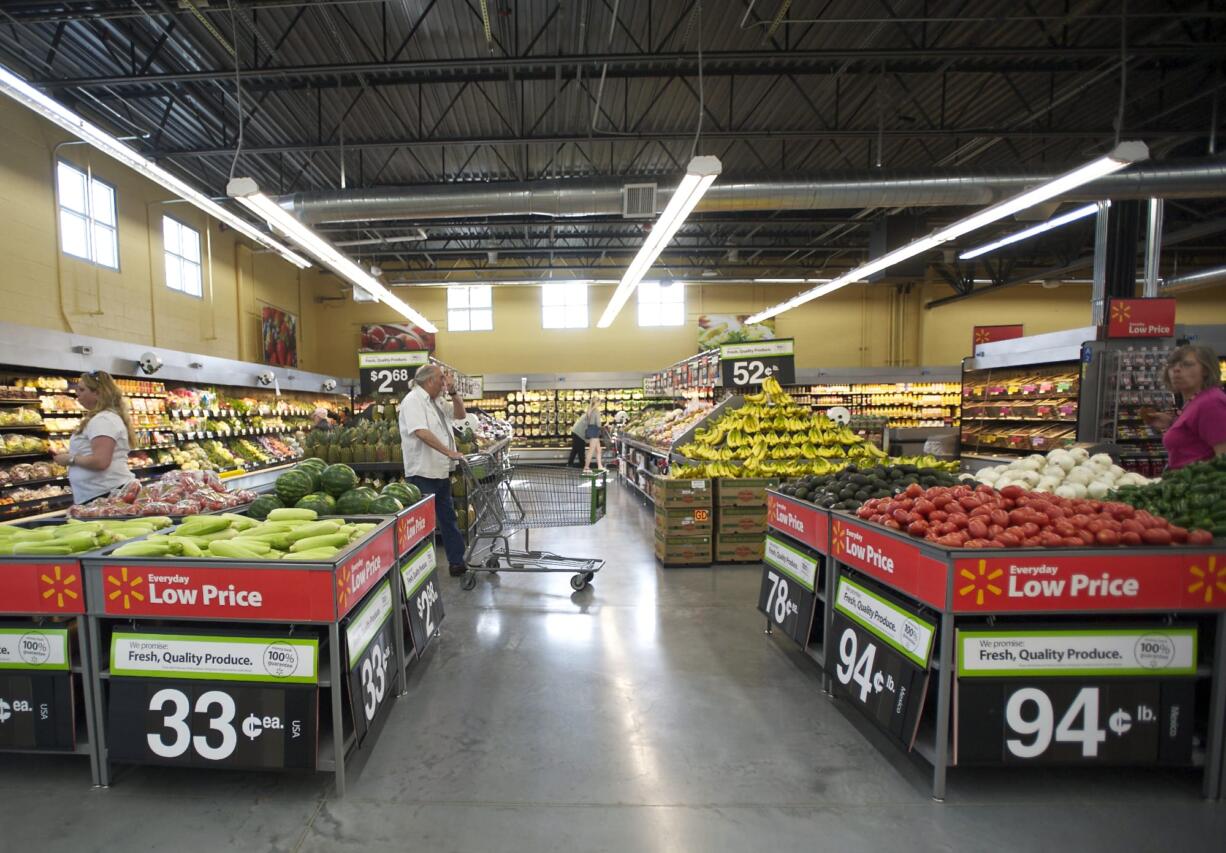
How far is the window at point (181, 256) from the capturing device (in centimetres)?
1102

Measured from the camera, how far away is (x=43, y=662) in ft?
7.14

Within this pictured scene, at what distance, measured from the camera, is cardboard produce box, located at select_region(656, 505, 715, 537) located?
17.8 feet

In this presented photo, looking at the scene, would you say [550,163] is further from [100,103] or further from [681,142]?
[100,103]

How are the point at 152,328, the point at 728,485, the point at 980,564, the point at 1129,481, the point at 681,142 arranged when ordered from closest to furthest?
1. the point at 980,564
2. the point at 1129,481
3. the point at 728,485
4. the point at 681,142
5. the point at 152,328

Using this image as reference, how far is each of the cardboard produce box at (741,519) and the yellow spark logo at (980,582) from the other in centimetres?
340

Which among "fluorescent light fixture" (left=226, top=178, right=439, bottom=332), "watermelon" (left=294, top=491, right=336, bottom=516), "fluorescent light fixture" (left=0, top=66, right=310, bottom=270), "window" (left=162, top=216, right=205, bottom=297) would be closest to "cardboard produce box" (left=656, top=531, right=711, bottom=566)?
"watermelon" (left=294, top=491, right=336, bottom=516)

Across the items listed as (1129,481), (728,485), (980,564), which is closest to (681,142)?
(728,485)

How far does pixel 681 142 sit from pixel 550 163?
2.41 m

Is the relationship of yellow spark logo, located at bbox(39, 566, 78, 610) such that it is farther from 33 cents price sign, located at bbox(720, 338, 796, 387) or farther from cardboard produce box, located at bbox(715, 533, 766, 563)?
33 cents price sign, located at bbox(720, 338, 796, 387)

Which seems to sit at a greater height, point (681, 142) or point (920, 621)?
point (681, 142)

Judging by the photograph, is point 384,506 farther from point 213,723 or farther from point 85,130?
point 85,130

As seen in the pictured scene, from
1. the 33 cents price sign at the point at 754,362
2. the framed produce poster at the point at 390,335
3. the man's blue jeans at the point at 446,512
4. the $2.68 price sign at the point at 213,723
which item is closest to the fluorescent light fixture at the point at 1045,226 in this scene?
the 33 cents price sign at the point at 754,362

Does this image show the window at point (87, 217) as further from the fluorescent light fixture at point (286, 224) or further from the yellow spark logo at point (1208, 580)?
the yellow spark logo at point (1208, 580)

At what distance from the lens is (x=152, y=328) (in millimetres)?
10320
